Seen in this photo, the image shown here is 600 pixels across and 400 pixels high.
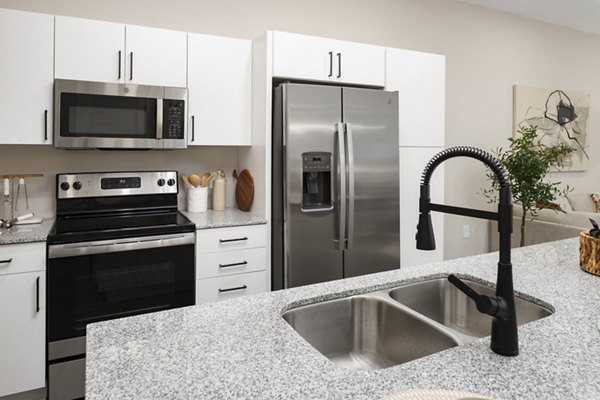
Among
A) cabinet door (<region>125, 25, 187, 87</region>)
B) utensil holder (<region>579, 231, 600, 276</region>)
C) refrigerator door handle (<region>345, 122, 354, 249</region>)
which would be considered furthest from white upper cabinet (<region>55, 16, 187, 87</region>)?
utensil holder (<region>579, 231, 600, 276</region>)

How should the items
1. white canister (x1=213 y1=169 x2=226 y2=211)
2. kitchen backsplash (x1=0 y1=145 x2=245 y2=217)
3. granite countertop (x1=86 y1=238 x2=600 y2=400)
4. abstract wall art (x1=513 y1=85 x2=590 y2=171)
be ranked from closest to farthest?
1. granite countertop (x1=86 y1=238 x2=600 y2=400)
2. kitchen backsplash (x1=0 y1=145 x2=245 y2=217)
3. white canister (x1=213 y1=169 x2=226 y2=211)
4. abstract wall art (x1=513 y1=85 x2=590 y2=171)

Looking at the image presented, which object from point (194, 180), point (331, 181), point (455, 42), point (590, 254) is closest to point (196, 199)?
point (194, 180)

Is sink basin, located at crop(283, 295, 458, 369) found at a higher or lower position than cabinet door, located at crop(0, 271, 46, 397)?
higher

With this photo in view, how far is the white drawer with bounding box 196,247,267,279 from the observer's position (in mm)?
2402

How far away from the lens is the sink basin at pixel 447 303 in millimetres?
1408

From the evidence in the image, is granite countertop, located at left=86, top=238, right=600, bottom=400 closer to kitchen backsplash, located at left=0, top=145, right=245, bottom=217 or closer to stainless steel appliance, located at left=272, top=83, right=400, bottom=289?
stainless steel appliance, located at left=272, top=83, right=400, bottom=289

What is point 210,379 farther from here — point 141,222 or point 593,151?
point 593,151

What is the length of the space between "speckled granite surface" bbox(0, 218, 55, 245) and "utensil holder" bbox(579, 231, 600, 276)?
7.85ft

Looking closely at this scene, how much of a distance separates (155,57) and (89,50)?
14.2 inches

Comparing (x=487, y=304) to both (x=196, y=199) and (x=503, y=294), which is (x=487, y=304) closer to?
(x=503, y=294)

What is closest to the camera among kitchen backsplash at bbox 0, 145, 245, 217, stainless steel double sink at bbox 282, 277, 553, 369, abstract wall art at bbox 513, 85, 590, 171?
stainless steel double sink at bbox 282, 277, 553, 369

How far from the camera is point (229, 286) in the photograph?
2490 millimetres

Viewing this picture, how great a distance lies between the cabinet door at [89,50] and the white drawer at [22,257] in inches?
38.0

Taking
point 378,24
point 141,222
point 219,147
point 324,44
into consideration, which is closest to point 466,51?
point 378,24
